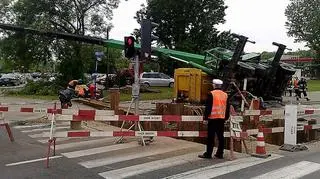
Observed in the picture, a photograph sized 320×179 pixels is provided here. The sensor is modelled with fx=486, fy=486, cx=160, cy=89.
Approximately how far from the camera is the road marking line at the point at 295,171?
28.0 ft

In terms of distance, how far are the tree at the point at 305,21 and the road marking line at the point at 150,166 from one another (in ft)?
255

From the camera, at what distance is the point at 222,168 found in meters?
9.20

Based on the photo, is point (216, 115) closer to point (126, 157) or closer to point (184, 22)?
point (126, 157)

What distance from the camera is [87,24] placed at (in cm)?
4216

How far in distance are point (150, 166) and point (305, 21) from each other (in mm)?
84167

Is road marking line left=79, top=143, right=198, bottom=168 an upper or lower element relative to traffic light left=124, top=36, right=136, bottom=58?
lower

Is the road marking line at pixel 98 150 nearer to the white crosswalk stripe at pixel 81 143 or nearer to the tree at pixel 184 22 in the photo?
the white crosswalk stripe at pixel 81 143

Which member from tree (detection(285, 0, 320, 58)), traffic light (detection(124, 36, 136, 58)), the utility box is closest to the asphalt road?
traffic light (detection(124, 36, 136, 58))

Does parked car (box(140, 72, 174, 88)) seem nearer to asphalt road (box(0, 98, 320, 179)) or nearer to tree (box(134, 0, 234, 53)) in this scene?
tree (box(134, 0, 234, 53))

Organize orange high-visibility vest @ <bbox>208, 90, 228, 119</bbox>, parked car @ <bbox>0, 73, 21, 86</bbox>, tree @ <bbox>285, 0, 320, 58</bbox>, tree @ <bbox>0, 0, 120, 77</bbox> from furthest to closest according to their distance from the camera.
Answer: tree @ <bbox>285, 0, 320, 58</bbox> → parked car @ <bbox>0, 73, 21, 86</bbox> → tree @ <bbox>0, 0, 120, 77</bbox> → orange high-visibility vest @ <bbox>208, 90, 228, 119</bbox>

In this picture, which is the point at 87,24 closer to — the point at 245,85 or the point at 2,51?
the point at 2,51

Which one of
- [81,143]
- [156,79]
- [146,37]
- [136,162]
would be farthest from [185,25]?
[136,162]

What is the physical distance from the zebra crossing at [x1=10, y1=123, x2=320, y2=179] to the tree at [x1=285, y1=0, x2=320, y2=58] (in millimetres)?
76580

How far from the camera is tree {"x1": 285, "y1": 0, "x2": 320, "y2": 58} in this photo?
8388 centimetres
